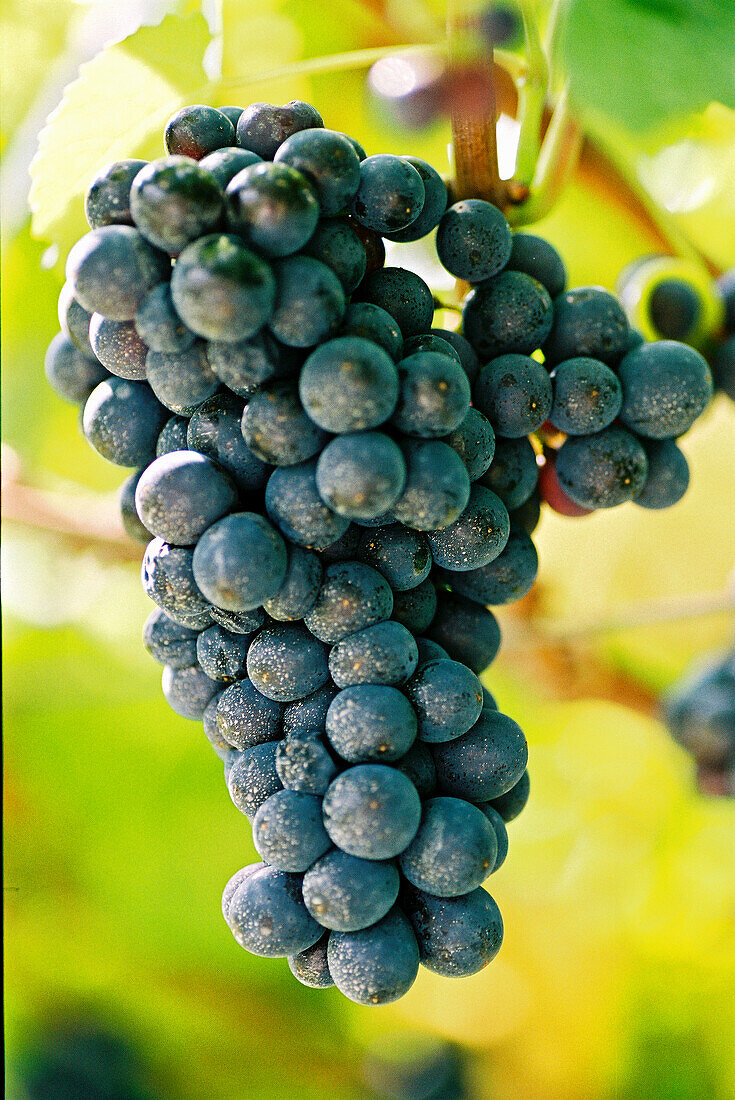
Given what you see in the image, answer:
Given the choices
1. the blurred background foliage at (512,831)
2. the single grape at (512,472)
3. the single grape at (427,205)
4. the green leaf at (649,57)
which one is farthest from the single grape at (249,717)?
the blurred background foliage at (512,831)

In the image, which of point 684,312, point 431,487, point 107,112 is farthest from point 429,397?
point 684,312

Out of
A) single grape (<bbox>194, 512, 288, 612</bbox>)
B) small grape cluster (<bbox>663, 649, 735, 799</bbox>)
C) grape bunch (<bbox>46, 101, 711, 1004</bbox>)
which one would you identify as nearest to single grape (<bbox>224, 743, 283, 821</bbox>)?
grape bunch (<bbox>46, 101, 711, 1004</bbox>)

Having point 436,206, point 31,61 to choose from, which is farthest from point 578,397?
point 31,61

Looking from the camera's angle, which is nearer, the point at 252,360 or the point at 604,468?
the point at 252,360

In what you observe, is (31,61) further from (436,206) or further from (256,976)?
(256,976)

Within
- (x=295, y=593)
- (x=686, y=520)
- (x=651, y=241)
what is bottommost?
(x=686, y=520)

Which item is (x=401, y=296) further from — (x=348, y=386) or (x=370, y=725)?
(x=370, y=725)
